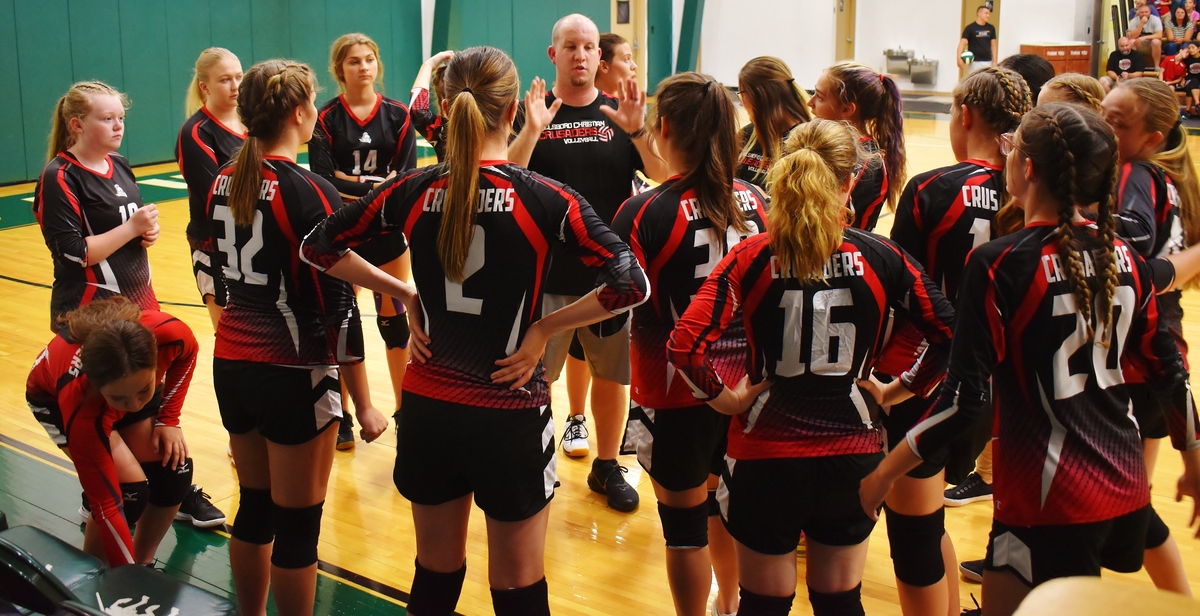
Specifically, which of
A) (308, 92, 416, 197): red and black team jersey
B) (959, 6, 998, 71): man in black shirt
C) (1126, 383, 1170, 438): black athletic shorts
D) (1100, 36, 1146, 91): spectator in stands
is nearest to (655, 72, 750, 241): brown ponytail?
(1126, 383, 1170, 438): black athletic shorts

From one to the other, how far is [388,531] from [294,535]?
1.11 metres

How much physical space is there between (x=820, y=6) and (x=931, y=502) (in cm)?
1839

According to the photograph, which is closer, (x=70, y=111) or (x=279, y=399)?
(x=279, y=399)

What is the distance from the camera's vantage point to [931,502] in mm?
2570

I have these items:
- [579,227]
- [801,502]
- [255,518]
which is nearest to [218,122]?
[255,518]

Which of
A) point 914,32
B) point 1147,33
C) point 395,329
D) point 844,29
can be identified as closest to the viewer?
point 395,329

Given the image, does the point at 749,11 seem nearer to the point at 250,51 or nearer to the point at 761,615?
the point at 250,51

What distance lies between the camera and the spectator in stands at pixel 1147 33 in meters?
15.4

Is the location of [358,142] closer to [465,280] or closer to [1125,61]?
[465,280]

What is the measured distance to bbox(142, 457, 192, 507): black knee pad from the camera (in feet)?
10.2

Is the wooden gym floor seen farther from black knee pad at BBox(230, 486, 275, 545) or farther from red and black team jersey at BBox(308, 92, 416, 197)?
red and black team jersey at BBox(308, 92, 416, 197)

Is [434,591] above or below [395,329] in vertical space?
below

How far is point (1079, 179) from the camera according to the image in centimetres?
188

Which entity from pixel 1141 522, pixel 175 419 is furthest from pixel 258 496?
pixel 1141 522
